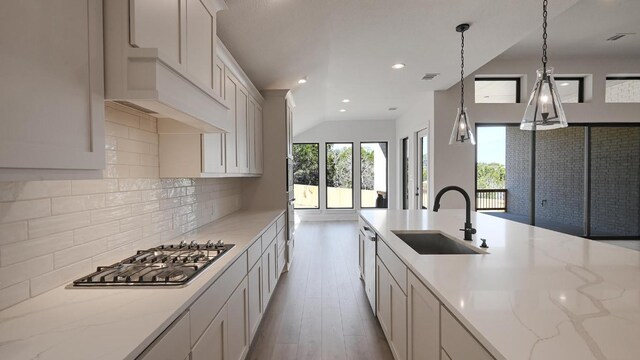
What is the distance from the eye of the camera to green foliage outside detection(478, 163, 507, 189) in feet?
17.9

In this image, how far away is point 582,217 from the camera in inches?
213

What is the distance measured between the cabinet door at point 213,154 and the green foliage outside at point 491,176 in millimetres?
4616

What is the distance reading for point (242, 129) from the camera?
313 cm

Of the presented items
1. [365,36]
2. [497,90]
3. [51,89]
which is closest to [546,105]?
[365,36]

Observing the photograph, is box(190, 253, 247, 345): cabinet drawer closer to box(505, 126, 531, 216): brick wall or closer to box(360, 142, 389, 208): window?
box(505, 126, 531, 216): brick wall

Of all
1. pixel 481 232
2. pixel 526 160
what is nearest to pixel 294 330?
pixel 481 232

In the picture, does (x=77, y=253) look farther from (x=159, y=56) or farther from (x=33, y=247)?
(x=159, y=56)

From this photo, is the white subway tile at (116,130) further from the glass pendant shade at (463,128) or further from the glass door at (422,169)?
the glass door at (422,169)

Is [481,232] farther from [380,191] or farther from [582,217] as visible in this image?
[380,191]

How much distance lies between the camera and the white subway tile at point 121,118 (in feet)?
5.31

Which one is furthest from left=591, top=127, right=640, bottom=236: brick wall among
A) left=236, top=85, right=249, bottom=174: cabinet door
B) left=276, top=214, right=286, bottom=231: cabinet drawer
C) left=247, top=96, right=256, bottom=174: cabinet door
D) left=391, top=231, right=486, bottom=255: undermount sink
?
left=236, top=85, right=249, bottom=174: cabinet door

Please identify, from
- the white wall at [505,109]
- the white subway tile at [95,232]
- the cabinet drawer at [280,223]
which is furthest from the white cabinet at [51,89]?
the white wall at [505,109]

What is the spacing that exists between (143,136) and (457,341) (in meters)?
1.99

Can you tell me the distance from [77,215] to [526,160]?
20.5 ft
